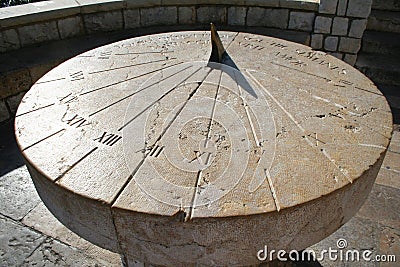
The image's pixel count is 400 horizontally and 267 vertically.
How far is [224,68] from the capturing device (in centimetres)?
203

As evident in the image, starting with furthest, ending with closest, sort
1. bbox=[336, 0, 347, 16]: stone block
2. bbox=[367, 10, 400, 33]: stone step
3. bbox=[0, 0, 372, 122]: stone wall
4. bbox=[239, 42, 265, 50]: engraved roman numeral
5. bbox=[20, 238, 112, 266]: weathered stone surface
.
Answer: bbox=[367, 10, 400, 33]: stone step
bbox=[336, 0, 347, 16]: stone block
bbox=[0, 0, 372, 122]: stone wall
bbox=[239, 42, 265, 50]: engraved roman numeral
bbox=[20, 238, 112, 266]: weathered stone surface

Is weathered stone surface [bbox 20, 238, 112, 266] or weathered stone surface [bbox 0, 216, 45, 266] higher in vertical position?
weathered stone surface [bbox 0, 216, 45, 266]

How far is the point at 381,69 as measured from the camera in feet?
→ 14.2

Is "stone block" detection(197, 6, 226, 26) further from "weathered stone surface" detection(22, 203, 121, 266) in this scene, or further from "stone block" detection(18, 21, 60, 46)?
"weathered stone surface" detection(22, 203, 121, 266)

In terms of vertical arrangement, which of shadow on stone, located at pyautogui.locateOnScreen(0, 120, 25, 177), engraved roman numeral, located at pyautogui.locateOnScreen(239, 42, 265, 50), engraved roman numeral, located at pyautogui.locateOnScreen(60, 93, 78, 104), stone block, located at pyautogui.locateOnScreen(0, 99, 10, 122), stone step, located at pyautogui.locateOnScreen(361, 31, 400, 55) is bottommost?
shadow on stone, located at pyautogui.locateOnScreen(0, 120, 25, 177)

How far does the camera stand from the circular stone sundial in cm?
116

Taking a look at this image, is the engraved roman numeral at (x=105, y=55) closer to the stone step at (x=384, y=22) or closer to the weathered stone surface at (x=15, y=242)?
the weathered stone surface at (x=15, y=242)

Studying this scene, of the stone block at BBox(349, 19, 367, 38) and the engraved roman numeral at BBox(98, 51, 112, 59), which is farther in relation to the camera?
the stone block at BBox(349, 19, 367, 38)

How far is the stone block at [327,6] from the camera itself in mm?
3702


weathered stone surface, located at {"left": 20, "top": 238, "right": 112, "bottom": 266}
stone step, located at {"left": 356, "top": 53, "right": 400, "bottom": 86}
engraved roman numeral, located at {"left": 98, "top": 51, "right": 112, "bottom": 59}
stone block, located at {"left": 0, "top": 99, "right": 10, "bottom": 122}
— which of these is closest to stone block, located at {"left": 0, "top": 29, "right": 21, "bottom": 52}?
stone block, located at {"left": 0, "top": 99, "right": 10, "bottom": 122}

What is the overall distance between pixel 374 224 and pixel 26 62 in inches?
124

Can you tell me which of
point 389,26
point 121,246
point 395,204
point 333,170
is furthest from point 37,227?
point 389,26

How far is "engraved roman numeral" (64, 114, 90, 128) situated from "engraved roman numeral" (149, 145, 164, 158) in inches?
14.4

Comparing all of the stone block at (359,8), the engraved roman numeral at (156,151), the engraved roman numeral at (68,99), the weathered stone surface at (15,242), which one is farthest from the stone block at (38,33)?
the stone block at (359,8)
